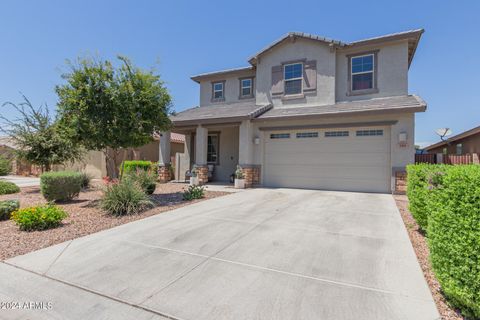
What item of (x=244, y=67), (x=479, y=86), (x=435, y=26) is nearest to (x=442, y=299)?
(x=435, y=26)

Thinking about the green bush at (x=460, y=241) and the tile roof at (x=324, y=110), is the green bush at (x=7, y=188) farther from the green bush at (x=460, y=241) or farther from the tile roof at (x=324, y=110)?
the green bush at (x=460, y=241)

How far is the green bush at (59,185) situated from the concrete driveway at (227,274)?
15.3ft

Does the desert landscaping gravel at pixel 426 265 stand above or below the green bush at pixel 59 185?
below

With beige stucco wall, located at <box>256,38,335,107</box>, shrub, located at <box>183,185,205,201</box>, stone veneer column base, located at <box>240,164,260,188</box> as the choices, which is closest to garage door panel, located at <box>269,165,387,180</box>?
stone veneer column base, located at <box>240,164,260,188</box>

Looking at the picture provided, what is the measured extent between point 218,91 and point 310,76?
21.0ft

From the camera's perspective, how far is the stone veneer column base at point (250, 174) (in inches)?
469

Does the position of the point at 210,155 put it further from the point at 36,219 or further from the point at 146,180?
the point at 36,219

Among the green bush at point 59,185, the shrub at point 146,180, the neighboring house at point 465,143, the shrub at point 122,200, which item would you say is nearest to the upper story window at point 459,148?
the neighboring house at point 465,143

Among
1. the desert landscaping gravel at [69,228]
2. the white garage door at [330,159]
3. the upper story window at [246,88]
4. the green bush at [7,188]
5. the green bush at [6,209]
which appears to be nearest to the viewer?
the desert landscaping gravel at [69,228]

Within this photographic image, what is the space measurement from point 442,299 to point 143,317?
10.9ft

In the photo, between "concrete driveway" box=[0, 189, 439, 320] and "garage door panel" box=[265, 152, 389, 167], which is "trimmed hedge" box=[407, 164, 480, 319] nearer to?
"concrete driveway" box=[0, 189, 439, 320]

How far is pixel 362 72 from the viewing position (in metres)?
11.6

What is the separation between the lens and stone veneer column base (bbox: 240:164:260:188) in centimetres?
1191

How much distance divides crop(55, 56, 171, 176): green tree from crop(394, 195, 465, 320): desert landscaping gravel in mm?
8039
